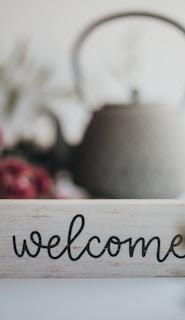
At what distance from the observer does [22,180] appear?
65 cm

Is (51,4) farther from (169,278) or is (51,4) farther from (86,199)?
(169,278)

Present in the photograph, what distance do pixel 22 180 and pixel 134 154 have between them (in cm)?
17

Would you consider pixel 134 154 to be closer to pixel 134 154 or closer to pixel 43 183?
pixel 134 154

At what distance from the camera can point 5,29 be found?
65 centimetres

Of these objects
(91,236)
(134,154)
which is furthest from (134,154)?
(91,236)

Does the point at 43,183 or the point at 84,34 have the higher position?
the point at 84,34

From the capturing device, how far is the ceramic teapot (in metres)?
0.62

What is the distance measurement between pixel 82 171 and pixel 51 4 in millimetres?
249

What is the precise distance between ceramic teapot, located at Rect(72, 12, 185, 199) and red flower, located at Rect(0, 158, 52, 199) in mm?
59

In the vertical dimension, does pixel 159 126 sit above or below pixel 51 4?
below

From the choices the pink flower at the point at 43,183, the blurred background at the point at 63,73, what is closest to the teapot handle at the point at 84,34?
the blurred background at the point at 63,73

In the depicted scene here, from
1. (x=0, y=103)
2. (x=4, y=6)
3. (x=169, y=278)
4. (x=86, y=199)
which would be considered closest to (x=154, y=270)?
(x=169, y=278)

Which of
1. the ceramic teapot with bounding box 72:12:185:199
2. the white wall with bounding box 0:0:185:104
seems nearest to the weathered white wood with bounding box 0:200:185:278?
the ceramic teapot with bounding box 72:12:185:199

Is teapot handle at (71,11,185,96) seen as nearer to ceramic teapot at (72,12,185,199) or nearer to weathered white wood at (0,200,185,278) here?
ceramic teapot at (72,12,185,199)
